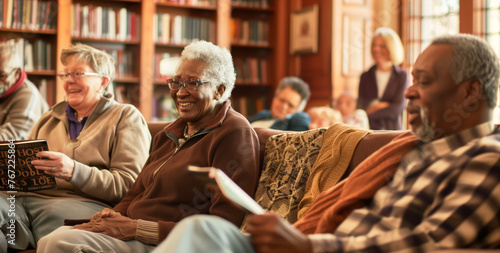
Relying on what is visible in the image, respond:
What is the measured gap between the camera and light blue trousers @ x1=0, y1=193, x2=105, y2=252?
2.29m

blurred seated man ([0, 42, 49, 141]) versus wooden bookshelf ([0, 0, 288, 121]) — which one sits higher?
wooden bookshelf ([0, 0, 288, 121])

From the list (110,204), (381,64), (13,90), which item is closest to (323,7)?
(381,64)

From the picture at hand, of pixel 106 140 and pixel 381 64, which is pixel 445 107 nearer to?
pixel 106 140

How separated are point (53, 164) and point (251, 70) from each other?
4.01 m

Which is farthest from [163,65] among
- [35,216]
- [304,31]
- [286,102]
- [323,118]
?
[35,216]

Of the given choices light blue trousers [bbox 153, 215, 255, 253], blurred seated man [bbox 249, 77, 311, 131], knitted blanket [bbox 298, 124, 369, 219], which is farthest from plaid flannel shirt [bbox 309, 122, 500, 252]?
blurred seated man [bbox 249, 77, 311, 131]

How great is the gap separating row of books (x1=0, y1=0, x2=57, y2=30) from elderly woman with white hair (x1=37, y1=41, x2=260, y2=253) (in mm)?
3386

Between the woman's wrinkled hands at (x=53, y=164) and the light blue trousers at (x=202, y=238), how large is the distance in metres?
1.12

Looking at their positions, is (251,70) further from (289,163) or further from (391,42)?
(289,163)

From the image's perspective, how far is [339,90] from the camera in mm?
5648

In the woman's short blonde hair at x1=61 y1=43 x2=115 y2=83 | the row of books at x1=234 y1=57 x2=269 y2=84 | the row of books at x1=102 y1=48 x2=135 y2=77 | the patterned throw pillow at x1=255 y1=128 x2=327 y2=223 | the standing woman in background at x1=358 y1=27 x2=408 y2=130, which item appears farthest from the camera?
the row of books at x1=234 y1=57 x2=269 y2=84

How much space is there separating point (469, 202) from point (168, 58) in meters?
4.71

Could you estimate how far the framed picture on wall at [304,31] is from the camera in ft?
19.0

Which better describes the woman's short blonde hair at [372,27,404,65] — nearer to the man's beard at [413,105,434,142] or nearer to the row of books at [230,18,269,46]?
the row of books at [230,18,269,46]
